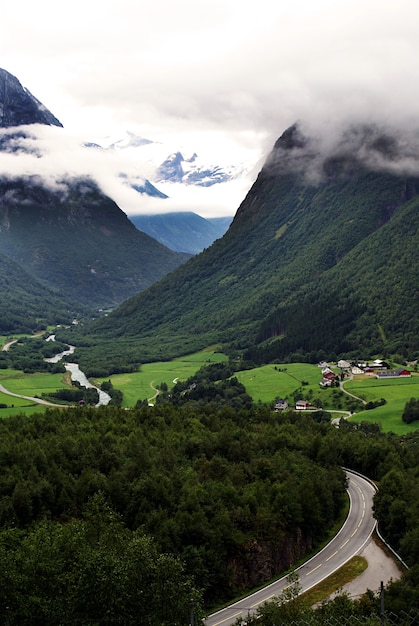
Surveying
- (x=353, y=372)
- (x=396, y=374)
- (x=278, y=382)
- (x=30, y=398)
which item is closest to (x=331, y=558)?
(x=278, y=382)

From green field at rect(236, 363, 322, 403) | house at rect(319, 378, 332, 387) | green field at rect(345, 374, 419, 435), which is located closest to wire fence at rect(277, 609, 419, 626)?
green field at rect(345, 374, 419, 435)

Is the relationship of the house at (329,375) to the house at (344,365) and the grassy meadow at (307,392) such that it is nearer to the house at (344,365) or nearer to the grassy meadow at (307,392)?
the grassy meadow at (307,392)

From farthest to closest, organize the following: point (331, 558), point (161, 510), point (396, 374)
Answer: point (396, 374)
point (331, 558)
point (161, 510)

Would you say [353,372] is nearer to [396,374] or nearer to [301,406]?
[396,374]

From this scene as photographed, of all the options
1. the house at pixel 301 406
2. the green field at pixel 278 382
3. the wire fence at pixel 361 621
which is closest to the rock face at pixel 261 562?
the wire fence at pixel 361 621

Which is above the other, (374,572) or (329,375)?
(374,572)

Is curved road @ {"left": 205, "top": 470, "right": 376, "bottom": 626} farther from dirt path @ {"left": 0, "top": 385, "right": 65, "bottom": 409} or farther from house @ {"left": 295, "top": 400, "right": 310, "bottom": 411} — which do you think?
dirt path @ {"left": 0, "top": 385, "right": 65, "bottom": 409}

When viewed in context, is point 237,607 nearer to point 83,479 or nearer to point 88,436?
point 83,479
